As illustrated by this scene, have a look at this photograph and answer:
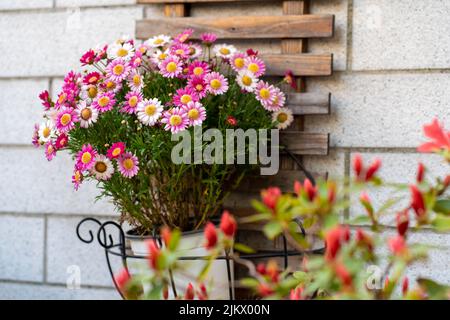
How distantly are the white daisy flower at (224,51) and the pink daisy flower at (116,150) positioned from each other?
16.4 inches

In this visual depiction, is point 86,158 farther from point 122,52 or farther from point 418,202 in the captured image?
point 418,202

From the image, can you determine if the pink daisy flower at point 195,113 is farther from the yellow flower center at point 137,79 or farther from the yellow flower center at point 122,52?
the yellow flower center at point 122,52

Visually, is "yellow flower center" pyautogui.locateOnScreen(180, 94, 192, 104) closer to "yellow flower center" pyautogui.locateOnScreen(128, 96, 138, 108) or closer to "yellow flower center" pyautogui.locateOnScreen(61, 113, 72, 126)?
"yellow flower center" pyautogui.locateOnScreen(128, 96, 138, 108)

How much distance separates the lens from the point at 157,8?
2.32 m

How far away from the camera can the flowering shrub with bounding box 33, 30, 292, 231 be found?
1.84 m

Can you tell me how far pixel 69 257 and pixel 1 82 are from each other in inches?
26.6

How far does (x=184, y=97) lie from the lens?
1829mm

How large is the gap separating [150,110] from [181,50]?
23 centimetres

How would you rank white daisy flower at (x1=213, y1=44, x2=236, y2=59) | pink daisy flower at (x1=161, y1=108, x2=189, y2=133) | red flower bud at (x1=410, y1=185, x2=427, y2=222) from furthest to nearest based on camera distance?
white daisy flower at (x1=213, y1=44, x2=236, y2=59), pink daisy flower at (x1=161, y1=108, x2=189, y2=133), red flower bud at (x1=410, y1=185, x2=427, y2=222)

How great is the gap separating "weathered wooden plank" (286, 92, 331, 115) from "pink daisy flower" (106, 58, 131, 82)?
50cm

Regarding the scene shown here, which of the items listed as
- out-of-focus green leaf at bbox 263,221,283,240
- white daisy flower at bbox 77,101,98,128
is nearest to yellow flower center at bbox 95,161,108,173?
white daisy flower at bbox 77,101,98,128

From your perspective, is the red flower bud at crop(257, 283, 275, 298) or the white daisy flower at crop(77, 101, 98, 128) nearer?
the red flower bud at crop(257, 283, 275, 298)
